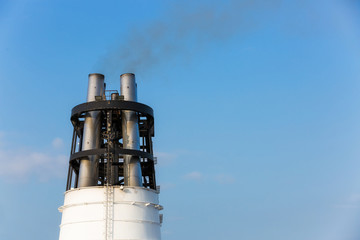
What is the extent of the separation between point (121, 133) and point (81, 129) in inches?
169

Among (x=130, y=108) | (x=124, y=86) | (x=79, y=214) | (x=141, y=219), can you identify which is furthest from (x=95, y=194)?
(x=124, y=86)

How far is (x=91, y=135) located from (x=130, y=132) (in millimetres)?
3893

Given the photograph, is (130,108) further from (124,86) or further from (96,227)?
(96,227)

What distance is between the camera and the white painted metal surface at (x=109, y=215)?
116 feet

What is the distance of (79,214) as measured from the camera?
36.4m

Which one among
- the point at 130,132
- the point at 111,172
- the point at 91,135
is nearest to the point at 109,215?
the point at 111,172

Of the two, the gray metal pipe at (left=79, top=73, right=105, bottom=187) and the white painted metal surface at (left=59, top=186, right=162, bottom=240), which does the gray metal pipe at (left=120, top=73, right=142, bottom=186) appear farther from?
the gray metal pipe at (left=79, top=73, right=105, bottom=187)

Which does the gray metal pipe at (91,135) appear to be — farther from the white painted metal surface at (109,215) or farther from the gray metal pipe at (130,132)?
the gray metal pipe at (130,132)

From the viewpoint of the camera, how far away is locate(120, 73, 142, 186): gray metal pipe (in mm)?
39062

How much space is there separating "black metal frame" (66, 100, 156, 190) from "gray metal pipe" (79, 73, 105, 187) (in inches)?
25.8

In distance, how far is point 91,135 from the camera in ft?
132

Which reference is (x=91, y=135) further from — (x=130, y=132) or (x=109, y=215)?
(x=109, y=215)

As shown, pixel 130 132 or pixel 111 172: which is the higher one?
pixel 130 132

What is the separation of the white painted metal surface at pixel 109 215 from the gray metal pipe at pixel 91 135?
1779 millimetres
